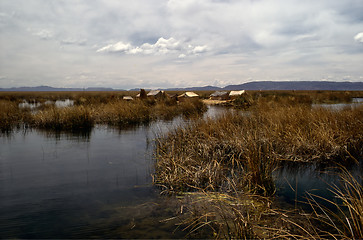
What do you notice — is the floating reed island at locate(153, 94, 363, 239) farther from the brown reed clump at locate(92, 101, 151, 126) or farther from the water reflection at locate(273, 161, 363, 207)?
the brown reed clump at locate(92, 101, 151, 126)

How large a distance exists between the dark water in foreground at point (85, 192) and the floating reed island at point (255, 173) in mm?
513

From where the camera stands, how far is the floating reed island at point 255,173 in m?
3.50

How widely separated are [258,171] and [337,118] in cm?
638

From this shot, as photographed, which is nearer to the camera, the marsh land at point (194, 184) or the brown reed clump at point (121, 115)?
the marsh land at point (194, 184)

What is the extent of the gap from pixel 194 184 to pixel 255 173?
57.1 inches

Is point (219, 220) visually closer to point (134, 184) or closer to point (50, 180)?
point (134, 184)

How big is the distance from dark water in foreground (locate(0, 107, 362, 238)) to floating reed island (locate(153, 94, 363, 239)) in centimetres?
51

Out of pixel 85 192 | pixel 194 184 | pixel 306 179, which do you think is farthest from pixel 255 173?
pixel 85 192

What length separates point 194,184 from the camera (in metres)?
5.30

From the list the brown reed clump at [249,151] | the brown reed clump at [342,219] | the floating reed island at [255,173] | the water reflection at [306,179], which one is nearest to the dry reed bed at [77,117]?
the brown reed clump at [249,151]

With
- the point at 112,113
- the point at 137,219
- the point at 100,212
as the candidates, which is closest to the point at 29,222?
the point at 100,212

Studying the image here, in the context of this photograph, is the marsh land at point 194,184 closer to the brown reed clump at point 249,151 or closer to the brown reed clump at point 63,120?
the brown reed clump at point 249,151

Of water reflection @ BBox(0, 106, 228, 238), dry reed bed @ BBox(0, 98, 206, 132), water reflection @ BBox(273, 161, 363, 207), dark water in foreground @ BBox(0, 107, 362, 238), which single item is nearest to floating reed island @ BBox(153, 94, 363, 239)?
water reflection @ BBox(273, 161, 363, 207)

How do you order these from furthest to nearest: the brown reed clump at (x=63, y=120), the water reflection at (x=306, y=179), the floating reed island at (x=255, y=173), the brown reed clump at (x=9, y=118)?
the brown reed clump at (x=63, y=120) < the brown reed clump at (x=9, y=118) < the water reflection at (x=306, y=179) < the floating reed island at (x=255, y=173)
